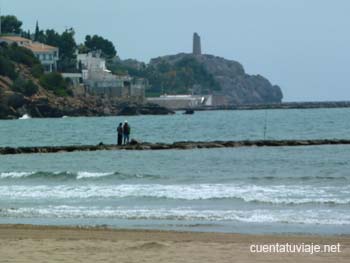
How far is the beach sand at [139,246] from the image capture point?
589 inches

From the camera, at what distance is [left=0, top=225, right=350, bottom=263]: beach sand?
14969 millimetres

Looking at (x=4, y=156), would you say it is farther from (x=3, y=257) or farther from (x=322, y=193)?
(x=3, y=257)

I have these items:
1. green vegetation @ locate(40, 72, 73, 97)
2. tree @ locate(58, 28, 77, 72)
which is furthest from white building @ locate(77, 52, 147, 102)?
green vegetation @ locate(40, 72, 73, 97)

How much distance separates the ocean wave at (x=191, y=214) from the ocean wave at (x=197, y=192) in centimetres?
193

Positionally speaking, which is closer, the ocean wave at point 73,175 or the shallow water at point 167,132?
the ocean wave at point 73,175

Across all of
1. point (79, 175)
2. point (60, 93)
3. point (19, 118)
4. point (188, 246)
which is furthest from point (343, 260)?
point (60, 93)

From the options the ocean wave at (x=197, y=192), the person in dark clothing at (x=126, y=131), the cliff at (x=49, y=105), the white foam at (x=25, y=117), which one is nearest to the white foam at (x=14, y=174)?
the ocean wave at (x=197, y=192)

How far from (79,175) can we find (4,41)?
413ft

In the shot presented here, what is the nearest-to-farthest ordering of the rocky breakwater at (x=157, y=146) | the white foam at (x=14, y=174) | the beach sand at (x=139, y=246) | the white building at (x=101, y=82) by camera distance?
the beach sand at (x=139, y=246) < the white foam at (x=14, y=174) < the rocky breakwater at (x=157, y=146) < the white building at (x=101, y=82)

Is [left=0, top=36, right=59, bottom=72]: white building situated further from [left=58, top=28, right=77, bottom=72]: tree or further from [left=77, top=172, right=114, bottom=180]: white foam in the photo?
[left=77, top=172, right=114, bottom=180]: white foam

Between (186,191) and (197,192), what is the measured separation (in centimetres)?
48

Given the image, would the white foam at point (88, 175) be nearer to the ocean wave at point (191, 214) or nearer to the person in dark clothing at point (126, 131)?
the ocean wave at point (191, 214)

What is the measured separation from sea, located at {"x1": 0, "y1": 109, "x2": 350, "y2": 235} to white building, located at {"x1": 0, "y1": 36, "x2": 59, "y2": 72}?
114 m

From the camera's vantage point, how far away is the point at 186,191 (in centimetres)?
2814
